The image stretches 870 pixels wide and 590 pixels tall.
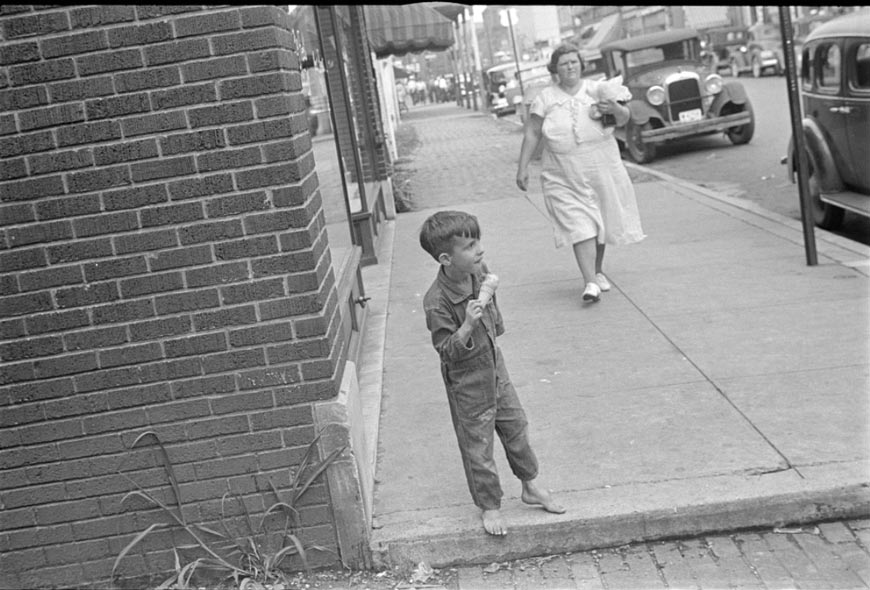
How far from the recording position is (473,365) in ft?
12.6

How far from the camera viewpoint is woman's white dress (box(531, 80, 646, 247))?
7.48m

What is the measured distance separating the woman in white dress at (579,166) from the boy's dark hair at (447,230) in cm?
374

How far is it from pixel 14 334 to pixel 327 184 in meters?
2.90

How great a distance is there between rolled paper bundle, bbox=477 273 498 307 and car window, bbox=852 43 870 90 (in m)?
6.55

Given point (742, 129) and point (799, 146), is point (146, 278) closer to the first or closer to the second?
point (799, 146)


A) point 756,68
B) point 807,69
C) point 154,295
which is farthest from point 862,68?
point 756,68

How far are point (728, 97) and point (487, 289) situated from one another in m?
16.3

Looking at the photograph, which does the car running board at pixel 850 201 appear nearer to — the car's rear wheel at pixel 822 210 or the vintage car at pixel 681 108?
the car's rear wheel at pixel 822 210

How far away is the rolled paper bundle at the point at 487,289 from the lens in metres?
3.63

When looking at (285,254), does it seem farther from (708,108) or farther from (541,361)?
(708,108)

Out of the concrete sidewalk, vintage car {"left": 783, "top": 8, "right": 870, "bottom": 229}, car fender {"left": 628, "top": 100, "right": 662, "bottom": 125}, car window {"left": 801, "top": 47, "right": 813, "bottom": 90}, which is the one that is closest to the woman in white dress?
the concrete sidewalk

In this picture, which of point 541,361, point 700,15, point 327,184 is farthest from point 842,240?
point 700,15

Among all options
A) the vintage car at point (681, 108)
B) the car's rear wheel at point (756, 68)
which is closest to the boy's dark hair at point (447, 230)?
the vintage car at point (681, 108)

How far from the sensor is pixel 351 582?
3906mm
